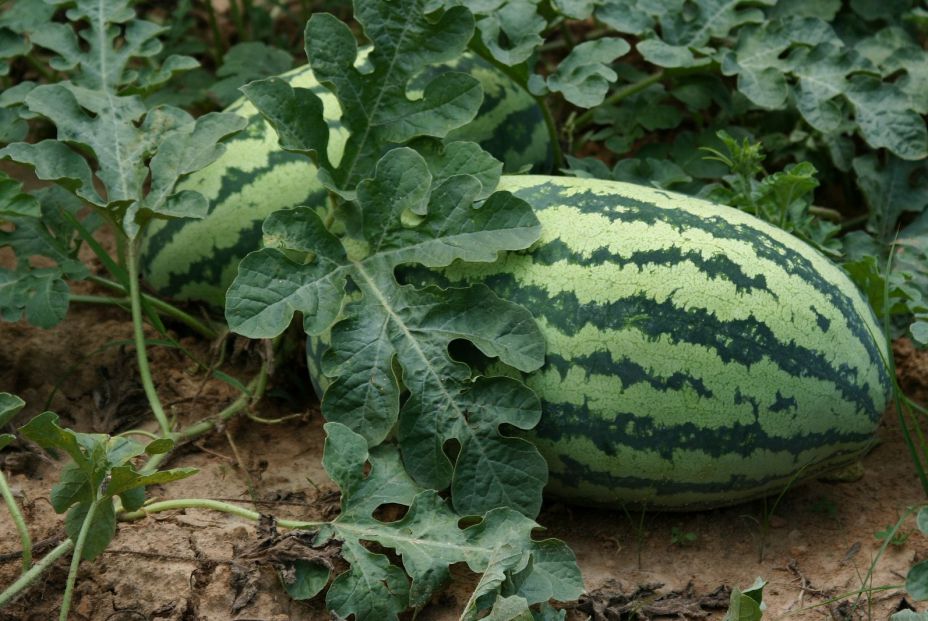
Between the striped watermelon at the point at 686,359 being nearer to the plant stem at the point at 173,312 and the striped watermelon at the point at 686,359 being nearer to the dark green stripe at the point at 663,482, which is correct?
the dark green stripe at the point at 663,482

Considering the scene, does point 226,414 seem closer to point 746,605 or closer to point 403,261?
point 403,261

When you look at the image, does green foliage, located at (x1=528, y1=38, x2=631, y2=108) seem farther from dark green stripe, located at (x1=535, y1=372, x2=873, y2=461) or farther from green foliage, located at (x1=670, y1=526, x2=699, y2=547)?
green foliage, located at (x1=670, y1=526, x2=699, y2=547)

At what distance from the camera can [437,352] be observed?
245 centimetres

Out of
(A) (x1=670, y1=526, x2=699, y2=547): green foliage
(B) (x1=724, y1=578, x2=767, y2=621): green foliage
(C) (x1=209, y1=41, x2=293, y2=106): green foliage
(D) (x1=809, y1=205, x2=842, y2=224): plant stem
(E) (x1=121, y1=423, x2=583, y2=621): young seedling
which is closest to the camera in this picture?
(B) (x1=724, y1=578, x2=767, y2=621): green foliage

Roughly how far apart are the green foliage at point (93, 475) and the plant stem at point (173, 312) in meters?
0.81

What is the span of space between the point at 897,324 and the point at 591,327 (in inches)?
43.8

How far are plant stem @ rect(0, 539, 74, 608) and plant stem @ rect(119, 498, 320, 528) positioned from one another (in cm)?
19

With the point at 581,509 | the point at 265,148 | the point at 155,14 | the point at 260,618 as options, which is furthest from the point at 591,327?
the point at 155,14

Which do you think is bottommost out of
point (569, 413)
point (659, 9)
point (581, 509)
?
point (581, 509)

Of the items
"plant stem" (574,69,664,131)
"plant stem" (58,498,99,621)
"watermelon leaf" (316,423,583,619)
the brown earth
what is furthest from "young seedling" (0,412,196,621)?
"plant stem" (574,69,664,131)

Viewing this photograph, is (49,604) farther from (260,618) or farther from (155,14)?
(155,14)

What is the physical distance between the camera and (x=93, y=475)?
2.18m

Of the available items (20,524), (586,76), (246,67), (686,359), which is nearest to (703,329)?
(686,359)

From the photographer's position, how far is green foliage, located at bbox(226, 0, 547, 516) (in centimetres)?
239
